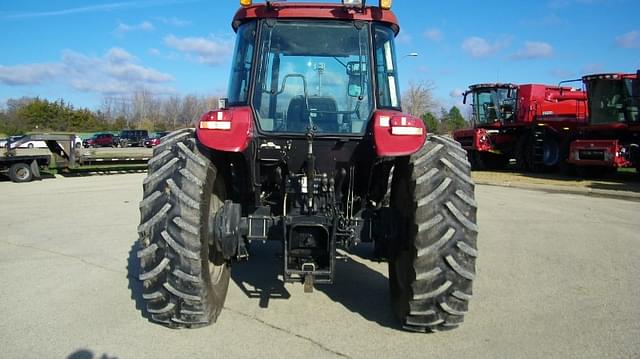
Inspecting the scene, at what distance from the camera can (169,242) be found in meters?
4.05

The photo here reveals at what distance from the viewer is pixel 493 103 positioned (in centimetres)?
2462

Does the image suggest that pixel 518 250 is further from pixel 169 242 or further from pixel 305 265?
→ pixel 169 242

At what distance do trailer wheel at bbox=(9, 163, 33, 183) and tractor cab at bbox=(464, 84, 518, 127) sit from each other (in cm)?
1865

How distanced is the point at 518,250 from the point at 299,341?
460 centimetres

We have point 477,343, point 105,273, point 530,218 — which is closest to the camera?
point 477,343

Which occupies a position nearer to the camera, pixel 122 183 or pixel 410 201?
pixel 410 201

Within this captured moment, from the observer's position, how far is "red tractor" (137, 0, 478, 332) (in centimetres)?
407

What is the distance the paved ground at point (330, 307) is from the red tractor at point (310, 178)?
292mm

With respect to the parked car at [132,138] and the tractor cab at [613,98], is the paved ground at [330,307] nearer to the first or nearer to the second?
the tractor cab at [613,98]

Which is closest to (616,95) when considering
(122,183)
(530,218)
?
(530,218)

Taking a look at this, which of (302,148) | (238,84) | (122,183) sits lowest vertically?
(122,183)

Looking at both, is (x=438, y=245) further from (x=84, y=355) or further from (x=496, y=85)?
(x=496, y=85)

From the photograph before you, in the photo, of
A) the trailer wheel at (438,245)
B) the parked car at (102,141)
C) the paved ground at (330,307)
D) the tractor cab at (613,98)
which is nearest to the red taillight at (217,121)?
the trailer wheel at (438,245)

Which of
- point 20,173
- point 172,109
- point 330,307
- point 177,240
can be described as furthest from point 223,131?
point 172,109
